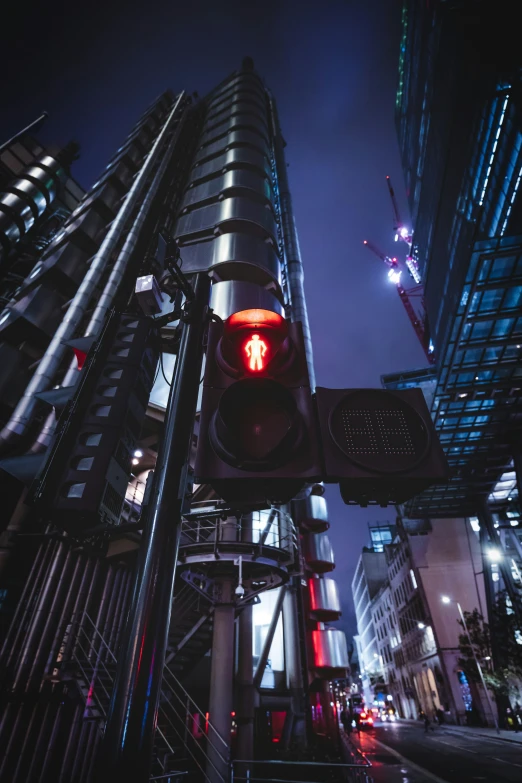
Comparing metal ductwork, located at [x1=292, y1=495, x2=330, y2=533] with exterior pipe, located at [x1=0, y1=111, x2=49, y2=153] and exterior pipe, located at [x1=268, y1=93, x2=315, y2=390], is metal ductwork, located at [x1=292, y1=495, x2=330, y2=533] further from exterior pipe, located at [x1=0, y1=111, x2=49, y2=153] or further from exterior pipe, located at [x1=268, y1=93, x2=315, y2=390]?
exterior pipe, located at [x1=0, y1=111, x2=49, y2=153]

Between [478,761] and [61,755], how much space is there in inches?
686

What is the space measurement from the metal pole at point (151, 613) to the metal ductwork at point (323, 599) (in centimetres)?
2670

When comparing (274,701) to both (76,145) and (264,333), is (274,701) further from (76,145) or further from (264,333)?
(76,145)

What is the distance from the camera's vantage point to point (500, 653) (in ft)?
110

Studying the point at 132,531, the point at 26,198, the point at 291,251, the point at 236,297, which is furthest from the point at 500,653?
the point at 26,198

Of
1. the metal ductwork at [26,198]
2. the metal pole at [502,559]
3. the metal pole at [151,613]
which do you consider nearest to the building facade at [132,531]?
the metal pole at [151,613]

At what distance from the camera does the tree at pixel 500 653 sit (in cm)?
3166

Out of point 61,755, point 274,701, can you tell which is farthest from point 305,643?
point 61,755

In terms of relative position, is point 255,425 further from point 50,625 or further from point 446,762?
point 446,762

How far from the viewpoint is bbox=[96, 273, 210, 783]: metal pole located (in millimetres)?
2061

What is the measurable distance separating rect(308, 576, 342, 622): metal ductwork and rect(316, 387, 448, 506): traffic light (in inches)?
1048

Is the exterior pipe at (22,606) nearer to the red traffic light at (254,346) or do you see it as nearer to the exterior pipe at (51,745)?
the exterior pipe at (51,745)

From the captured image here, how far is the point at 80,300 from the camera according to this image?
19641mm

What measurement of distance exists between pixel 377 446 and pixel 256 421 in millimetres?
978
